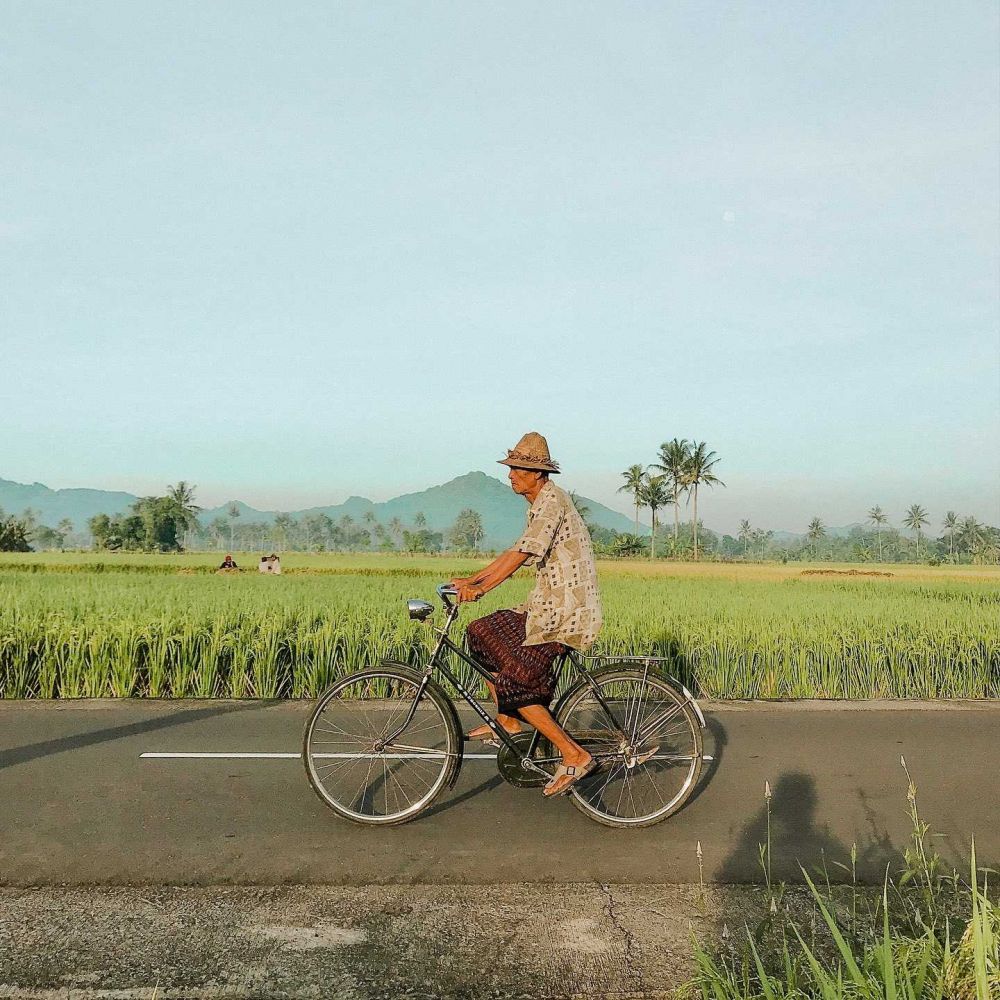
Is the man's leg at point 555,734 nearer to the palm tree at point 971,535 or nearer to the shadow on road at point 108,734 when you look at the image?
the shadow on road at point 108,734

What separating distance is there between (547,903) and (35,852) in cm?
254

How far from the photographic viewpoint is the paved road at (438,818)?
4426 mm

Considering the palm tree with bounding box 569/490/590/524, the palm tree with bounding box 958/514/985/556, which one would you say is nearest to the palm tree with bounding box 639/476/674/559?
the palm tree with bounding box 569/490/590/524

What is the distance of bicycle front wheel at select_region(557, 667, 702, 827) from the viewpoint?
5.16m

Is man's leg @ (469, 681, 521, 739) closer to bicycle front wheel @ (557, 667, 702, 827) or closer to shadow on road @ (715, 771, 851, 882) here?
bicycle front wheel @ (557, 667, 702, 827)

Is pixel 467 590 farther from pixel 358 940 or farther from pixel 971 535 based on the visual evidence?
pixel 971 535

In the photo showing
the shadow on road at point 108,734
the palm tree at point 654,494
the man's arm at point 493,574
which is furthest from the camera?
the palm tree at point 654,494

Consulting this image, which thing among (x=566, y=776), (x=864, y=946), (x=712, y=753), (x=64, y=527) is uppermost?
(x=64, y=527)

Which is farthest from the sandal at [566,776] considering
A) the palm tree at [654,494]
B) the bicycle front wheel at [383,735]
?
the palm tree at [654,494]

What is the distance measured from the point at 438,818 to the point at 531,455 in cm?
211

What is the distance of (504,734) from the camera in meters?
5.12

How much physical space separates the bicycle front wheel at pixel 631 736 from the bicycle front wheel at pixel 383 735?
69cm

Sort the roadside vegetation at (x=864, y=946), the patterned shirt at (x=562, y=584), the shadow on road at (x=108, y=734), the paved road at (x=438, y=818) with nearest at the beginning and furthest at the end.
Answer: the roadside vegetation at (x=864, y=946) < the paved road at (x=438, y=818) < the patterned shirt at (x=562, y=584) < the shadow on road at (x=108, y=734)

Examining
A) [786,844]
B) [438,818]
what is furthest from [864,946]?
[438,818]
